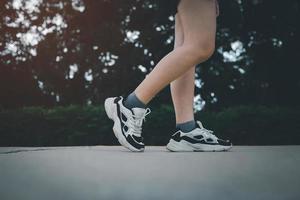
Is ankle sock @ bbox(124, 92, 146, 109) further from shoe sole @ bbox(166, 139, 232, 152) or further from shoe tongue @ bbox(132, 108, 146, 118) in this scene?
shoe sole @ bbox(166, 139, 232, 152)

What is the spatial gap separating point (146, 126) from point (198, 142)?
158 inches

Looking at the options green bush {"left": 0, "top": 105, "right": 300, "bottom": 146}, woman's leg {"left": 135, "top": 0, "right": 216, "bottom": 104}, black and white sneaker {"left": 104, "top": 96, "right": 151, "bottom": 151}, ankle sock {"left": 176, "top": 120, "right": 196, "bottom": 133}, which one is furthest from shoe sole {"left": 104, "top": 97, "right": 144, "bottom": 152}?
green bush {"left": 0, "top": 105, "right": 300, "bottom": 146}

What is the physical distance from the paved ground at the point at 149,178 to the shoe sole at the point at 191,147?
0.55 m

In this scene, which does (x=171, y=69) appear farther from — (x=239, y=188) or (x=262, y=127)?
(x=262, y=127)

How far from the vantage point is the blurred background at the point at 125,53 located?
9328mm

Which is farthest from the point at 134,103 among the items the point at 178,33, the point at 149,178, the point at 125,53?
the point at 125,53

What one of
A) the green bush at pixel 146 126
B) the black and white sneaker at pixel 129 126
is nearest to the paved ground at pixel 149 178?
the black and white sneaker at pixel 129 126

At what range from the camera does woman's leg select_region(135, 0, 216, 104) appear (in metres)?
2.14

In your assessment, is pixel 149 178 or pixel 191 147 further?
pixel 191 147

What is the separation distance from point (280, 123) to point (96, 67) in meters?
4.39

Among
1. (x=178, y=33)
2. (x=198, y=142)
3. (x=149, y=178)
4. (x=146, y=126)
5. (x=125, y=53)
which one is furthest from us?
(x=125, y=53)

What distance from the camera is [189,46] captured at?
85.0 inches

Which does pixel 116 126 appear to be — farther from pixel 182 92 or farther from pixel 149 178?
pixel 149 178

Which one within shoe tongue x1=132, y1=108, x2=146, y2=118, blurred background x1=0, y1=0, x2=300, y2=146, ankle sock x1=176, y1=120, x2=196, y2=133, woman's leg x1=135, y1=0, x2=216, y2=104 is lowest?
ankle sock x1=176, y1=120, x2=196, y2=133
